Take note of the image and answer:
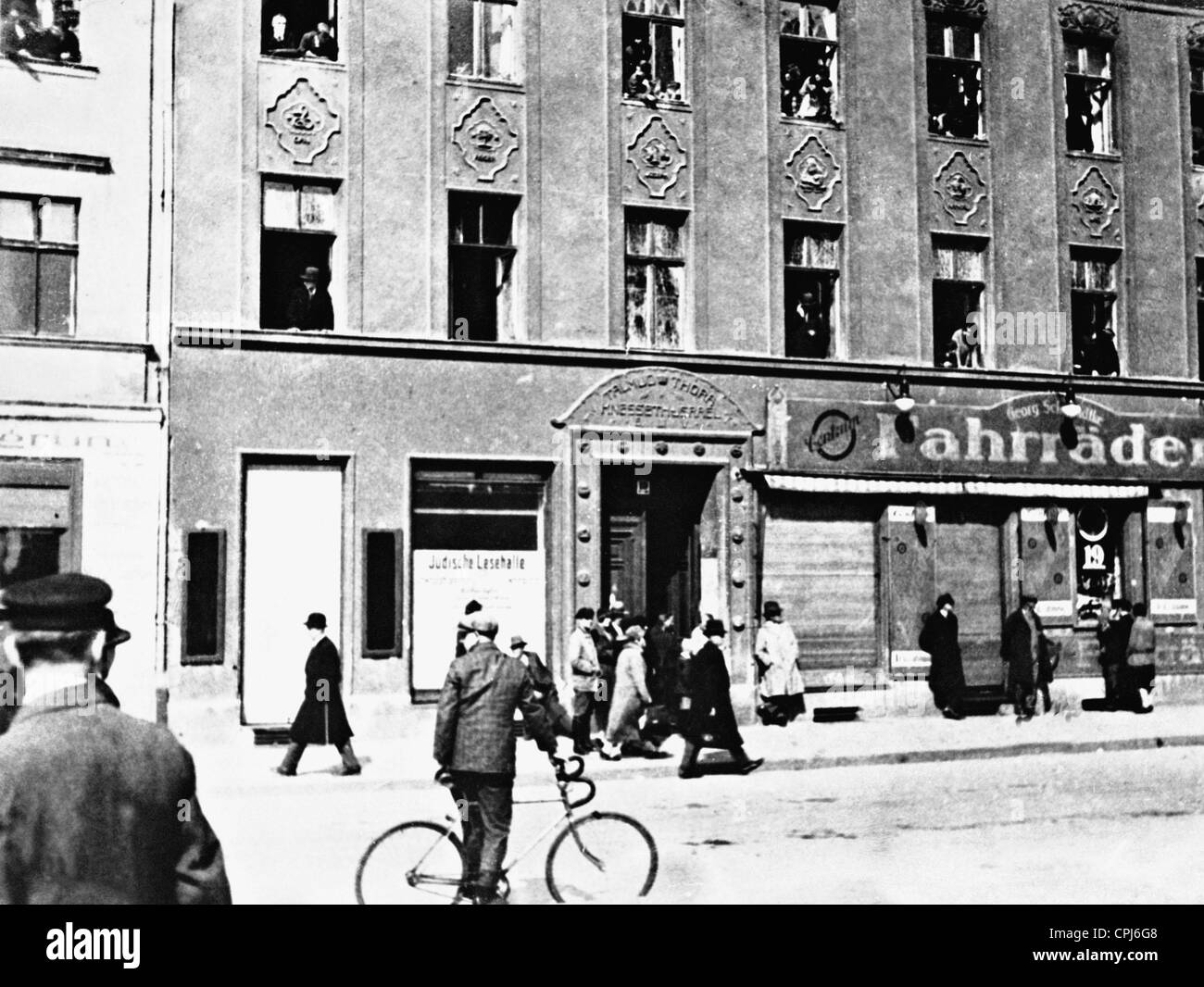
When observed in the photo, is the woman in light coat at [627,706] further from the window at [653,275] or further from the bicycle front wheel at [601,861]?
the bicycle front wheel at [601,861]

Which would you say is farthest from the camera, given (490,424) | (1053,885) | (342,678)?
(490,424)

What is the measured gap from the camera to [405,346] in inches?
651

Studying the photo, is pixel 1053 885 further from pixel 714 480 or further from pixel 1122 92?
pixel 1122 92

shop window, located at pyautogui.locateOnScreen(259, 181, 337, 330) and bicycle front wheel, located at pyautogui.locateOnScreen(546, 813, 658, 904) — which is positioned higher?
shop window, located at pyautogui.locateOnScreen(259, 181, 337, 330)

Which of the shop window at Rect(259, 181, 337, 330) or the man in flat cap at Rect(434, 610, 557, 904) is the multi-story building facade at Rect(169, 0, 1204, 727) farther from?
the man in flat cap at Rect(434, 610, 557, 904)

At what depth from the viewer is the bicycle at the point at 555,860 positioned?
7.76m

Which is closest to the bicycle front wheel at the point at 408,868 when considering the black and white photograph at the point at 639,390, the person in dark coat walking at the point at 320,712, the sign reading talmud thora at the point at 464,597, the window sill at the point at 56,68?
the black and white photograph at the point at 639,390

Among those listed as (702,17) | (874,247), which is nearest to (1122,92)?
(874,247)

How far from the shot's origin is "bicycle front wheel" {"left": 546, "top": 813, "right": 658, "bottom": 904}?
8.13 m

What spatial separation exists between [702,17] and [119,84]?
6.94m

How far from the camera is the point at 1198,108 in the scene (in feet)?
62.2

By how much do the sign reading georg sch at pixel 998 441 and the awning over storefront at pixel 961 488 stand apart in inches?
5.4

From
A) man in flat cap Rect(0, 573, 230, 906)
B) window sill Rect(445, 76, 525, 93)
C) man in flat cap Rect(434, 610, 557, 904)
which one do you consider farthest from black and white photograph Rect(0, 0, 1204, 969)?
man in flat cap Rect(0, 573, 230, 906)

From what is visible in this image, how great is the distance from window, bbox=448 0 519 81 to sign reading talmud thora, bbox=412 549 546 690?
224 inches
